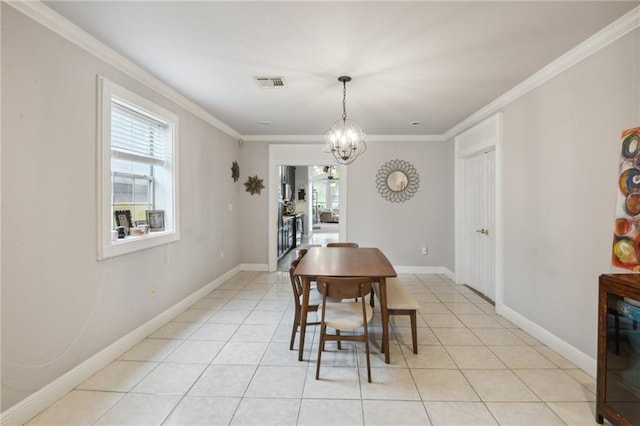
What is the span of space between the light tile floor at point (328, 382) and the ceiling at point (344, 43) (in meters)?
2.47

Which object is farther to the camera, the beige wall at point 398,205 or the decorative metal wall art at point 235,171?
the beige wall at point 398,205

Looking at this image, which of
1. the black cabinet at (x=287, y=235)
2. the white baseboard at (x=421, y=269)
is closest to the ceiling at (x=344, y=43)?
the white baseboard at (x=421, y=269)

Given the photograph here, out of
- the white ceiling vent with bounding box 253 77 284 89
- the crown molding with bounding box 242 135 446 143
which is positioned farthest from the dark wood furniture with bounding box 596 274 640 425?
the crown molding with bounding box 242 135 446 143

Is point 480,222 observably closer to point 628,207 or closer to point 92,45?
point 628,207

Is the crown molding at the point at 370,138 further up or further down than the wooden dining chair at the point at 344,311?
further up

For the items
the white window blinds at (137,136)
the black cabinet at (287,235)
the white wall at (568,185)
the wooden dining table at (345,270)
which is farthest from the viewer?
the black cabinet at (287,235)

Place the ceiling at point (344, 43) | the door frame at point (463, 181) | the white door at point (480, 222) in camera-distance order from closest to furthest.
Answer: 1. the ceiling at point (344, 43)
2. the door frame at point (463, 181)
3. the white door at point (480, 222)

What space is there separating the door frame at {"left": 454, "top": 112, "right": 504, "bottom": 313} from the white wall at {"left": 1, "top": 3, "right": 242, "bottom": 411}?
3787mm

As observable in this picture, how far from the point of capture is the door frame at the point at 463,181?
11.6 feet

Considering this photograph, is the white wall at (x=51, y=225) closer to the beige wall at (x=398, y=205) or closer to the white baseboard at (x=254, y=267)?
the white baseboard at (x=254, y=267)

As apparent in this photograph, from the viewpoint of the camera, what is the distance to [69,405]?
6.32 ft

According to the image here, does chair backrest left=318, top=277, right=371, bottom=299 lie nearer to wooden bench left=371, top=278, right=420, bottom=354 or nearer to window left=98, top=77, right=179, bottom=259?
wooden bench left=371, top=278, right=420, bottom=354

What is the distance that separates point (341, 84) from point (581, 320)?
288 centimetres

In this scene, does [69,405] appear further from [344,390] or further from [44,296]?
[344,390]
